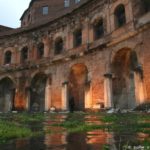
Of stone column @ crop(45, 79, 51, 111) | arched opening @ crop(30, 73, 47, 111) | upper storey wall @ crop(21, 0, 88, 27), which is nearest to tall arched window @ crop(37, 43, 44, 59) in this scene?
arched opening @ crop(30, 73, 47, 111)

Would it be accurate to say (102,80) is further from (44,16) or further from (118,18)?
(44,16)

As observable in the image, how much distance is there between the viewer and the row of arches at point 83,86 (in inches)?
661

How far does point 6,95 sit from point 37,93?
4659mm

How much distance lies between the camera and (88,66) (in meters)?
19.0

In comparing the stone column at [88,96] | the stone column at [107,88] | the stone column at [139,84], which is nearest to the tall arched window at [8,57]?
the stone column at [88,96]

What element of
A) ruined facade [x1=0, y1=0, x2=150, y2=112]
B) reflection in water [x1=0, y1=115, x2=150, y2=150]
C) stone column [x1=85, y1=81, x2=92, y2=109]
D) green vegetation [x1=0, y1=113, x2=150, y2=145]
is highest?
ruined facade [x1=0, y1=0, x2=150, y2=112]

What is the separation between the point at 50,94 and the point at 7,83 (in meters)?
6.98

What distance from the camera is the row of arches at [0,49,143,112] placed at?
661 inches

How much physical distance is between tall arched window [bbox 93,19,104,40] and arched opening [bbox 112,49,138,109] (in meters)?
3.20

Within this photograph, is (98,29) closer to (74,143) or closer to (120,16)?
(120,16)

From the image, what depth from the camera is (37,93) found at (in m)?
24.5

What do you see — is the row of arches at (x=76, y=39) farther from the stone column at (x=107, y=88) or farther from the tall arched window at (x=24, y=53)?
the stone column at (x=107, y=88)

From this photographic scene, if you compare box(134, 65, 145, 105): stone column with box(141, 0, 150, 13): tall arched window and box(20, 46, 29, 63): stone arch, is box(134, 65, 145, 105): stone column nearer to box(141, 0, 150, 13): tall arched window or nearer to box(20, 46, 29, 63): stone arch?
box(141, 0, 150, 13): tall arched window

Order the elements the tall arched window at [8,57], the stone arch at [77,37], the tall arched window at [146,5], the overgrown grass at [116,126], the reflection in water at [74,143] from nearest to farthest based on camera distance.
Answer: the reflection in water at [74,143] < the overgrown grass at [116,126] < the tall arched window at [146,5] < the stone arch at [77,37] < the tall arched window at [8,57]
